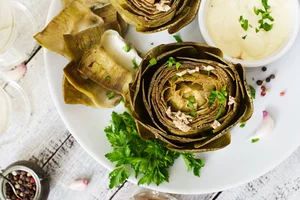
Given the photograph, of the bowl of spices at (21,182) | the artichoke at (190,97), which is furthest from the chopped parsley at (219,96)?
the bowl of spices at (21,182)

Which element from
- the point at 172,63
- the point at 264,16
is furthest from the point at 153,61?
the point at 264,16

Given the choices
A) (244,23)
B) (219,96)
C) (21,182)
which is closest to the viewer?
(219,96)

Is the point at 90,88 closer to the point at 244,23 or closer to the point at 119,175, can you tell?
the point at 119,175

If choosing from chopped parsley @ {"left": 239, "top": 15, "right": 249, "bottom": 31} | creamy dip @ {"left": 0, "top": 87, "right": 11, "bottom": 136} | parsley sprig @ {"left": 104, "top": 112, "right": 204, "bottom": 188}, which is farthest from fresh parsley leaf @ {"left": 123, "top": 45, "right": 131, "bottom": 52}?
creamy dip @ {"left": 0, "top": 87, "right": 11, "bottom": 136}

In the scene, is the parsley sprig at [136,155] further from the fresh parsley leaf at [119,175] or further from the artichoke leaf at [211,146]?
the artichoke leaf at [211,146]

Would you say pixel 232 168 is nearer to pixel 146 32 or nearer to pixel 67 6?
pixel 146 32

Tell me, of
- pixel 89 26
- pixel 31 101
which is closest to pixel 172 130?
pixel 89 26
